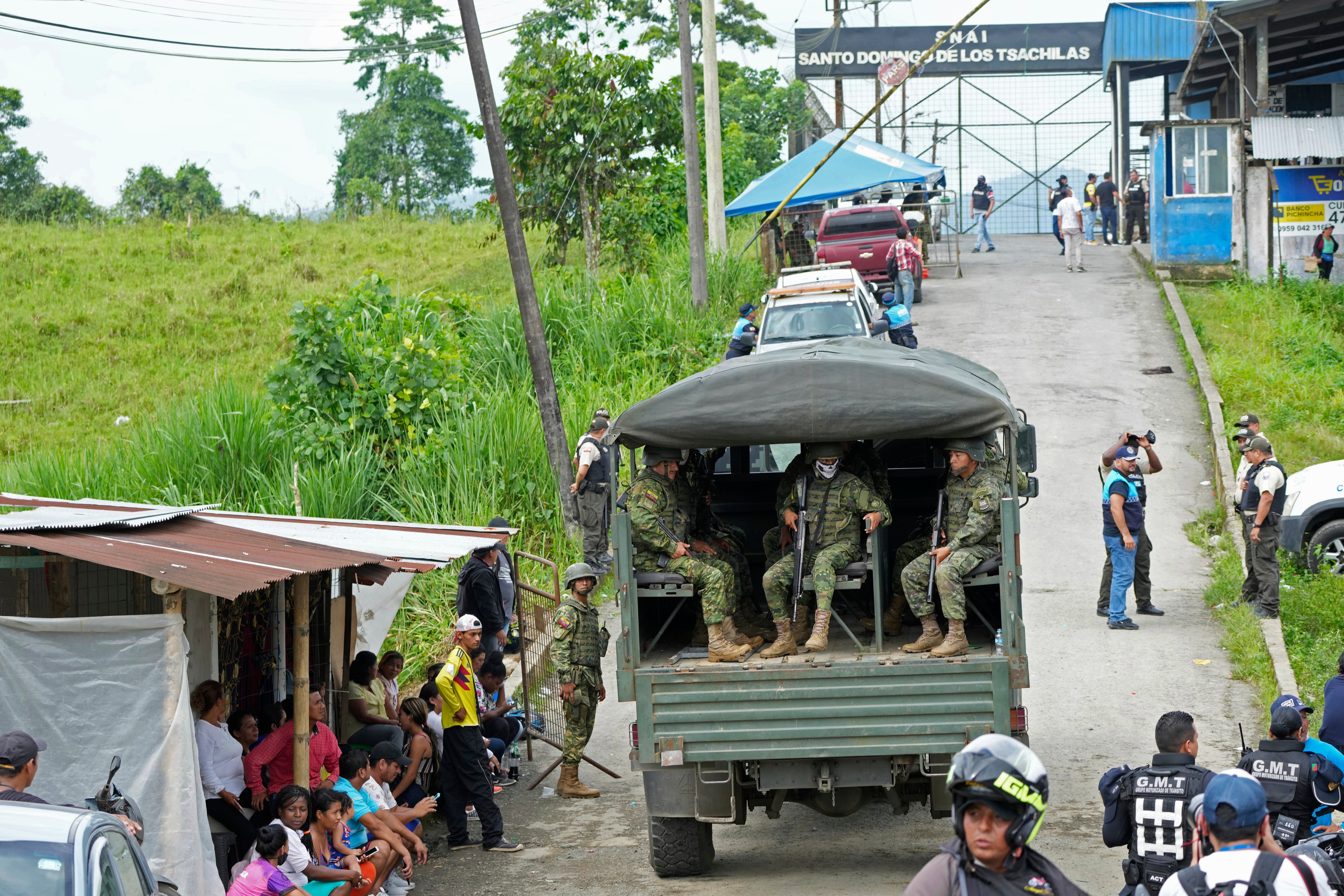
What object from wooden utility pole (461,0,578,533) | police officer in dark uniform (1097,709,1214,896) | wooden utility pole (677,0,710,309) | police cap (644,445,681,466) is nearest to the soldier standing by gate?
wooden utility pole (461,0,578,533)

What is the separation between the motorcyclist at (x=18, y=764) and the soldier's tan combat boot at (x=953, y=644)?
14.3 ft

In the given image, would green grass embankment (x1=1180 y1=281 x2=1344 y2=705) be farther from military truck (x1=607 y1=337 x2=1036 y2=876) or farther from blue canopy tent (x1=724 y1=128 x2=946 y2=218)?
blue canopy tent (x1=724 y1=128 x2=946 y2=218)

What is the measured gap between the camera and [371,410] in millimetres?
17781

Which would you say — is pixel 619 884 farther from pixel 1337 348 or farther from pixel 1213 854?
pixel 1337 348

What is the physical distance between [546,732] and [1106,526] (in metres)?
5.56

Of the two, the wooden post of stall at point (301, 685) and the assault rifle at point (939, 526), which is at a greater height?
the assault rifle at point (939, 526)

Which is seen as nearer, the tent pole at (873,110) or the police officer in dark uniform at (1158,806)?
the police officer in dark uniform at (1158,806)

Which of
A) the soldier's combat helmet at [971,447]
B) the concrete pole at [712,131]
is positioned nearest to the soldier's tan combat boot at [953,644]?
the soldier's combat helmet at [971,447]

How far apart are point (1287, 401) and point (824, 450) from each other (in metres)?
12.7

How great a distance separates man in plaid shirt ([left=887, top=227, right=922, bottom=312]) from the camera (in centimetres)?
2445

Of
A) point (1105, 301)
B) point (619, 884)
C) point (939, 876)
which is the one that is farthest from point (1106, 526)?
point (1105, 301)

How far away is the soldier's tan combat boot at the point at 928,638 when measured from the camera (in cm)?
794

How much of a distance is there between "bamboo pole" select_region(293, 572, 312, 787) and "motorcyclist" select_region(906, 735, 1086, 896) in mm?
5284

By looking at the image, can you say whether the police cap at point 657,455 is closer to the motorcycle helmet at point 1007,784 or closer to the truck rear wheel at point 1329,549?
the motorcycle helmet at point 1007,784
